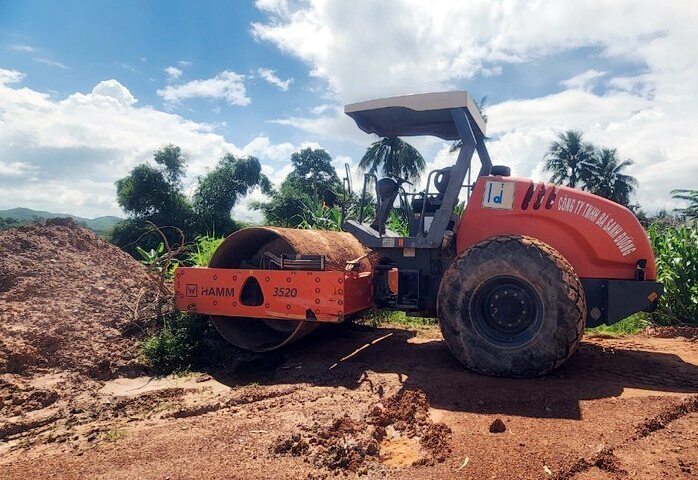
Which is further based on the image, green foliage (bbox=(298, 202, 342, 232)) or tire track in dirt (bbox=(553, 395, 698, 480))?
green foliage (bbox=(298, 202, 342, 232))

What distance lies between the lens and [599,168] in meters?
38.4

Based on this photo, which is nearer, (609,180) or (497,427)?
(497,427)

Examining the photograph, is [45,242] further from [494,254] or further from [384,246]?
[494,254]

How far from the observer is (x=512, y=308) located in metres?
4.36

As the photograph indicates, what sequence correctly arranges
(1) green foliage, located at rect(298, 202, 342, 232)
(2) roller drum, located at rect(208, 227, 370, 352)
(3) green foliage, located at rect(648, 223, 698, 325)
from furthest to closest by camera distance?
1. (1) green foliage, located at rect(298, 202, 342, 232)
2. (3) green foliage, located at rect(648, 223, 698, 325)
3. (2) roller drum, located at rect(208, 227, 370, 352)

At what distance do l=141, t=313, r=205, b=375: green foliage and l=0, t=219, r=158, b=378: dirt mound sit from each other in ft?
0.53

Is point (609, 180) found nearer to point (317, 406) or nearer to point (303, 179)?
point (303, 179)

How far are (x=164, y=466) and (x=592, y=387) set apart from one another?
2.94 meters

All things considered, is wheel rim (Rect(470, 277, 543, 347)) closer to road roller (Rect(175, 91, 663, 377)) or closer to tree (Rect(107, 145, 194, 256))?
road roller (Rect(175, 91, 663, 377))

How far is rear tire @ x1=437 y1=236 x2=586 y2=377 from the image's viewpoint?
4078 millimetres

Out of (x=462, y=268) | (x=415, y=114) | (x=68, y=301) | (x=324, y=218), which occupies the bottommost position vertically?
(x=68, y=301)

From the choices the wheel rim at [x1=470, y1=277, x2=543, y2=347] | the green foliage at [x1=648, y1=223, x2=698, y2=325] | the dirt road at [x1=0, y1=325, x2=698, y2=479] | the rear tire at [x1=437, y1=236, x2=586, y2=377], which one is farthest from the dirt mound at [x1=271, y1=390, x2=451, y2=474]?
the green foliage at [x1=648, y1=223, x2=698, y2=325]

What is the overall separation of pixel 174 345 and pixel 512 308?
10.9 ft

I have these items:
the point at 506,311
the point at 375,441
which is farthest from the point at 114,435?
the point at 506,311
